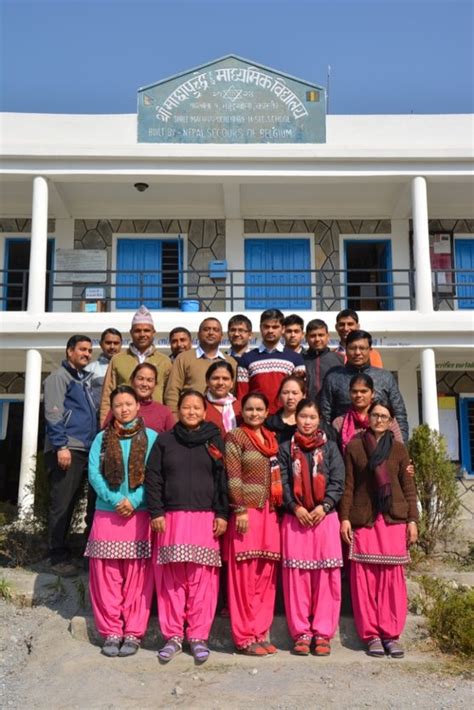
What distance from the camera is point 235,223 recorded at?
12.3 meters

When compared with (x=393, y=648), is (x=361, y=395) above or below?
above

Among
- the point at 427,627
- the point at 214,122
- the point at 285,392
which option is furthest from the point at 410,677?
the point at 214,122

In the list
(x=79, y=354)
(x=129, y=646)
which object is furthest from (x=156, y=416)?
(x=129, y=646)

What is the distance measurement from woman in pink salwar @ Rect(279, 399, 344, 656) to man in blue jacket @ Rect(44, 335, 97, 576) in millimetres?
1978

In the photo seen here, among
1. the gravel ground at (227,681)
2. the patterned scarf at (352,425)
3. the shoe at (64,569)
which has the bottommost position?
the gravel ground at (227,681)

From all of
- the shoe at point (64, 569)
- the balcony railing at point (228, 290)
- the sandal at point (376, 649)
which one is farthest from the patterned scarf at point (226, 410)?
the balcony railing at point (228, 290)

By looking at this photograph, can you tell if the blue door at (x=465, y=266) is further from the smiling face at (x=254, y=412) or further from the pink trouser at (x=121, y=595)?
the pink trouser at (x=121, y=595)

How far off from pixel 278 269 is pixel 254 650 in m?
8.55

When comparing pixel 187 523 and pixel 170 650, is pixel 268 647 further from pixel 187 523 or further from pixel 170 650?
pixel 187 523

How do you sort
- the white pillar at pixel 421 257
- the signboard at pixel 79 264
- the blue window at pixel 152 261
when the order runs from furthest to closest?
the blue window at pixel 152 261
the signboard at pixel 79 264
the white pillar at pixel 421 257

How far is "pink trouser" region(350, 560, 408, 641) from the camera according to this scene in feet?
14.4

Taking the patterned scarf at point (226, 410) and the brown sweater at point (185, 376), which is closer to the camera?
the patterned scarf at point (226, 410)

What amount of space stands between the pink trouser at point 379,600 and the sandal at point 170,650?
1159 millimetres

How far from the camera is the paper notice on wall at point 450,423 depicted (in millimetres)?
12086
